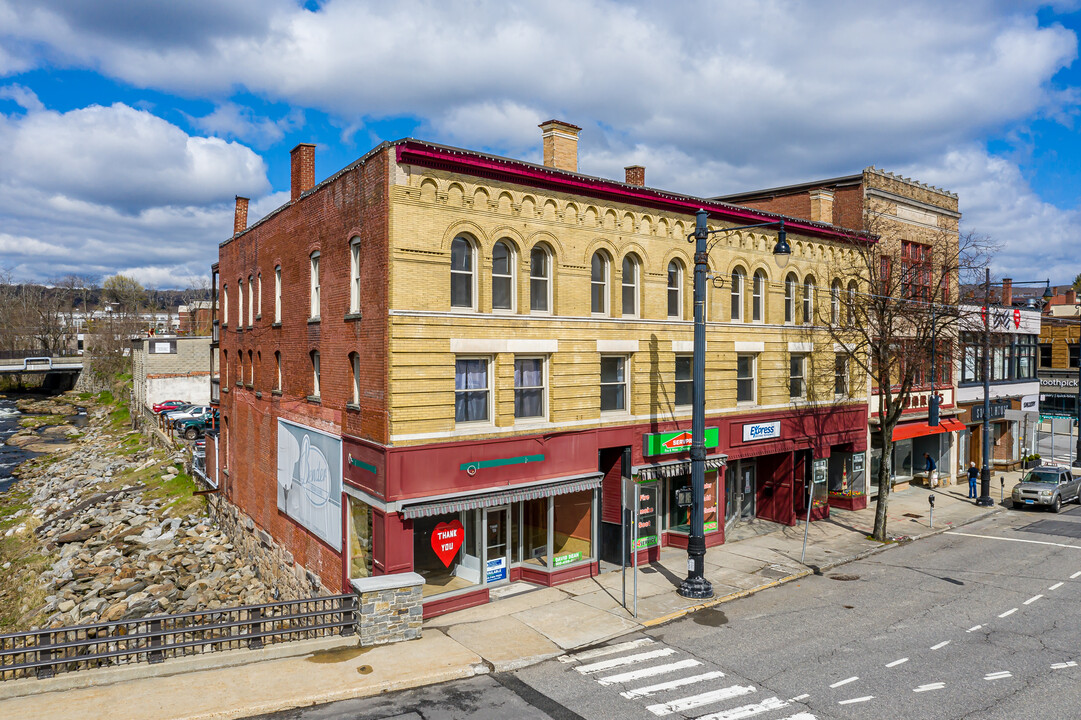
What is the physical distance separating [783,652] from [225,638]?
10.7 metres

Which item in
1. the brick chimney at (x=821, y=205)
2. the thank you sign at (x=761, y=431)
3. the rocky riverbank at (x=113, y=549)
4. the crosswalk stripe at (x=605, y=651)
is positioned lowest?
the rocky riverbank at (x=113, y=549)

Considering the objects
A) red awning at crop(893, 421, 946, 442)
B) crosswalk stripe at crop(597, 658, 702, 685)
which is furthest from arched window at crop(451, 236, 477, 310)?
red awning at crop(893, 421, 946, 442)

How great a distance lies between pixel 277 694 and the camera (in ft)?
37.6

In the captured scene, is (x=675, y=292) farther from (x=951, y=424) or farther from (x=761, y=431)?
(x=951, y=424)

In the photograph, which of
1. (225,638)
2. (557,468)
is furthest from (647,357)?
(225,638)

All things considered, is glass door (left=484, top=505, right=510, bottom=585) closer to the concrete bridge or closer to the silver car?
the silver car

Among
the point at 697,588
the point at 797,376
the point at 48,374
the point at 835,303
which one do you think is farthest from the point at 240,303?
the point at 48,374

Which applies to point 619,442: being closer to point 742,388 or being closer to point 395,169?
point 742,388

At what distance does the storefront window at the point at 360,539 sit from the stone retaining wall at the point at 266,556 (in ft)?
7.90

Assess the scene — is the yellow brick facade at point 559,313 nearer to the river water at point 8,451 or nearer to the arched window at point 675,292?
the arched window at point 675,292

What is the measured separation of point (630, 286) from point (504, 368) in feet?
18.0

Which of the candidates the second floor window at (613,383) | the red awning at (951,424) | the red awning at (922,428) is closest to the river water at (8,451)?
the second floor window at (613,383)

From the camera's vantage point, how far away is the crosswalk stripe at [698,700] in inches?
451

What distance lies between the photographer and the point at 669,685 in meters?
12.4
